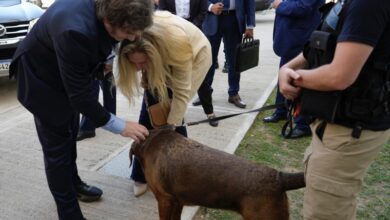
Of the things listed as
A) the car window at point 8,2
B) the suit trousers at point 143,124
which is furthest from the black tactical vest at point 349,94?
the car window at point 8,2

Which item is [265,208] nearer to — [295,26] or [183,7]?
[295,26]

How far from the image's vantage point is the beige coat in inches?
104

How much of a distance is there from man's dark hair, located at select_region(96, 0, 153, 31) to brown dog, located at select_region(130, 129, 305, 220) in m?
0.81

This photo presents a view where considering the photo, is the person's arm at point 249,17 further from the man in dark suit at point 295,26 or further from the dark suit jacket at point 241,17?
the man in dark suit at point 295,26

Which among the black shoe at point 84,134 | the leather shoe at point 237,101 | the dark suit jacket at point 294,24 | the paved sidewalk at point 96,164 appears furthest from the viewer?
the leather shoe at point 237,101

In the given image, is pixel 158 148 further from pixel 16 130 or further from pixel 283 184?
pixel 16 130

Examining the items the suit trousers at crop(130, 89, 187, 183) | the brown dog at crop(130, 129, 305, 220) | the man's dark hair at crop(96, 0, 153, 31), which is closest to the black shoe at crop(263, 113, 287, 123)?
the suit trousers at crop(130, 89, 187, 183)

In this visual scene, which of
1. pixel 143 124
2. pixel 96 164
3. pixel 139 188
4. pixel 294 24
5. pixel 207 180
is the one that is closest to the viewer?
pixel 207 180

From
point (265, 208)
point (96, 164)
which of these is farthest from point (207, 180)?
point (96, 164)

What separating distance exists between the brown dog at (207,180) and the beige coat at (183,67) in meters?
0.26

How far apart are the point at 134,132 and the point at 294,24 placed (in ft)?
9.18

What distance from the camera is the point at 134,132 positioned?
2.42 metres

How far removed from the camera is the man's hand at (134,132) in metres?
2.39

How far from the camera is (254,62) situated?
5352mm
